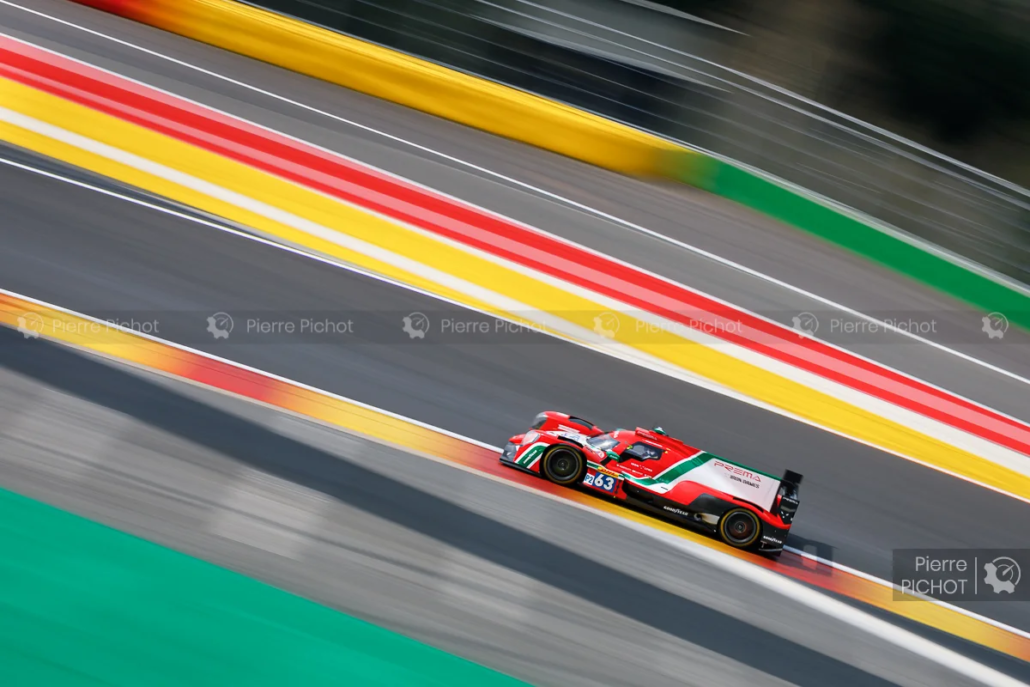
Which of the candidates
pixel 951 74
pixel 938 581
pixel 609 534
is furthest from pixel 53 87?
pixel 951 74

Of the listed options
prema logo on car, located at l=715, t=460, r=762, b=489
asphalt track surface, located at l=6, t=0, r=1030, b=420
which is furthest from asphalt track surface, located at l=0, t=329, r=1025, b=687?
asphalt track surface, located at l=6, t=0, r=1030, b=420

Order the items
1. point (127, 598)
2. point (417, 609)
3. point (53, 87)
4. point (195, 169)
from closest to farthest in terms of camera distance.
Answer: point (127, 598)
point (417, 609)
point (195, 169)
point (53, 87)

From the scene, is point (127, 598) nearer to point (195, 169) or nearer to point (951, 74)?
point (195, 169)

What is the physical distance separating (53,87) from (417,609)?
30.1 ft

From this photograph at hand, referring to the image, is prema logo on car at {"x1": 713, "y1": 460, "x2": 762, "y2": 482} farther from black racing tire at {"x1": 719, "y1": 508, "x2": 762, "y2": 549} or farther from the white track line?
the white track line

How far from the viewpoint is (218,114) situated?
1231 cm

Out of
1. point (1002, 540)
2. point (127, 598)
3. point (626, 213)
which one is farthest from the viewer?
point (626, 213)
